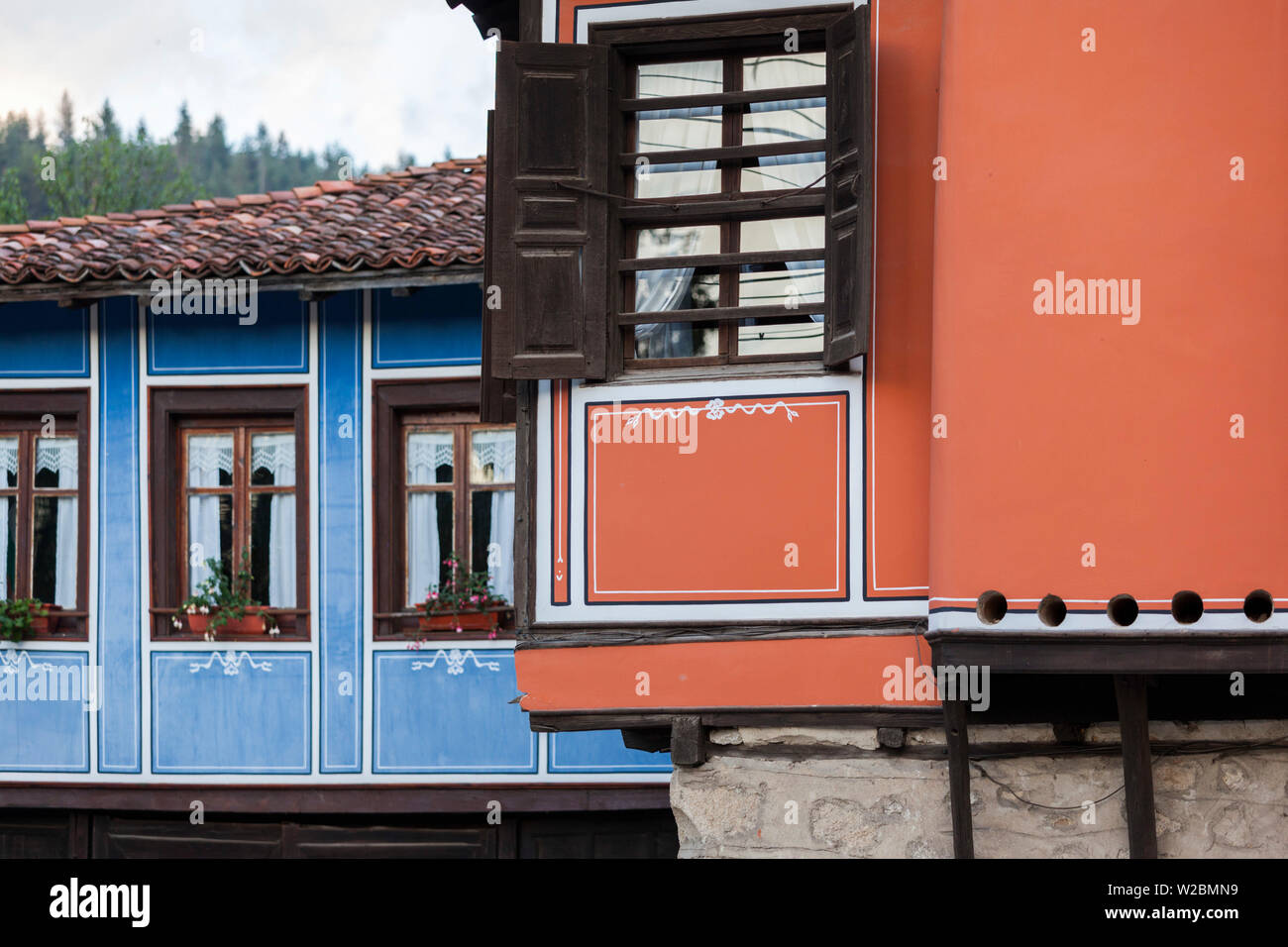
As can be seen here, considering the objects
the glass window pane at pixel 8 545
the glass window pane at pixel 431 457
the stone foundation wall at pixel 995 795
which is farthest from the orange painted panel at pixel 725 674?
the glass window pane at pixel 8 545

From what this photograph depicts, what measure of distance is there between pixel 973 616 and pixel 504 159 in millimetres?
2681

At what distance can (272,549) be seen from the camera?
10641mm

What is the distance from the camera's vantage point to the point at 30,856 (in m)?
10.9

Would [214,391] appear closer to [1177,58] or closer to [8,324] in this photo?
[8,324]

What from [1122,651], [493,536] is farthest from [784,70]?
[493,536]

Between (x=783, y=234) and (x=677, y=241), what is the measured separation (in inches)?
17.4

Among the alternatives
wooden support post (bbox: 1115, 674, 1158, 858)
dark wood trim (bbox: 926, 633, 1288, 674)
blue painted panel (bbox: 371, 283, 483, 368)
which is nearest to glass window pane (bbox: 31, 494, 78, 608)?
blue painted panel (bbox: 371, 283, 483, 368)

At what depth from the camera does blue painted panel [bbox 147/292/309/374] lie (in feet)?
34.6

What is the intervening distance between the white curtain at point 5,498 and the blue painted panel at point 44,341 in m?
0.51

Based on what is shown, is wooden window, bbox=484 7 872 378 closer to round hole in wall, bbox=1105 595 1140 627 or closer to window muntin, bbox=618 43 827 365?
window muntin, bbox=618 43 827 365

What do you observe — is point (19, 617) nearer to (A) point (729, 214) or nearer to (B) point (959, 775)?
(A) point (729, 214)

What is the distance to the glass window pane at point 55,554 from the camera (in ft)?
35.5

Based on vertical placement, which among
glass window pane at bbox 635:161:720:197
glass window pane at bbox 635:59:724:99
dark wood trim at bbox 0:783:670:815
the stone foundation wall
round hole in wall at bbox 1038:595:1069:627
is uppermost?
glass window pane at bbox 635:59:724:99

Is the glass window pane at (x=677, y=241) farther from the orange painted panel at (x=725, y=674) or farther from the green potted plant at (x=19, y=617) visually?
the green potted plant at (x=19, y=617)
